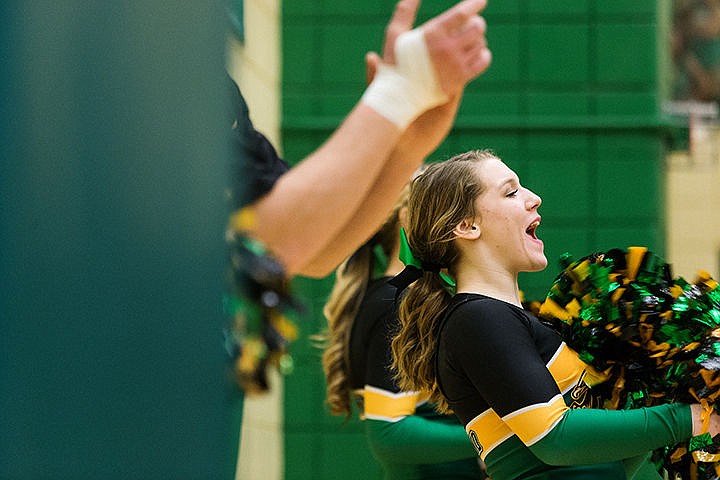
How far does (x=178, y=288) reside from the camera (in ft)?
3.79

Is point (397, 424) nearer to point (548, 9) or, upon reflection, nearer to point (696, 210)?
point (548, 9)

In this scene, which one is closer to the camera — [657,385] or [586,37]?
[657,385]

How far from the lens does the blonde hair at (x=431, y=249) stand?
7.82 feet

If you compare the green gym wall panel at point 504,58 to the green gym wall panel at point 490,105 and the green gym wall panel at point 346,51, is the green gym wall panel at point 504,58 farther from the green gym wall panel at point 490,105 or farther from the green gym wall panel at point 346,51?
the green gym wall panel at point 346,51

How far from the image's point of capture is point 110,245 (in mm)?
1148

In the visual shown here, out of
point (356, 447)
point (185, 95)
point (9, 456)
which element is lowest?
point (356, 447)

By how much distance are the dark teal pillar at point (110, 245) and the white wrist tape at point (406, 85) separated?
303mm

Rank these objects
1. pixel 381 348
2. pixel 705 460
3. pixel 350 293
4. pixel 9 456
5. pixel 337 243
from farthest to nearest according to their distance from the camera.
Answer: pixel 350 293, pixel 381 348, pixel 705 460, pixel 337 243, pixel 9 456

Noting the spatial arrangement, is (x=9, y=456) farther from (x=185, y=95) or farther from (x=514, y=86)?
(x=514, y=86)

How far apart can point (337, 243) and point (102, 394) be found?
23.6 inches

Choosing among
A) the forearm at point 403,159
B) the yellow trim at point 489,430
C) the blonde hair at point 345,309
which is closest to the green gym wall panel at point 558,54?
the blonde hair at point 345,309

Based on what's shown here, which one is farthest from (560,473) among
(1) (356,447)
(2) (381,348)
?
(1) (356,447)

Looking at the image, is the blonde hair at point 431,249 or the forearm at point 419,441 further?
the forearm at point 419,441

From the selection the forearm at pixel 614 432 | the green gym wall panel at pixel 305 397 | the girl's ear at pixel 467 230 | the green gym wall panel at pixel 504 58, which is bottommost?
the green gym wall panel at pixel 305 397
